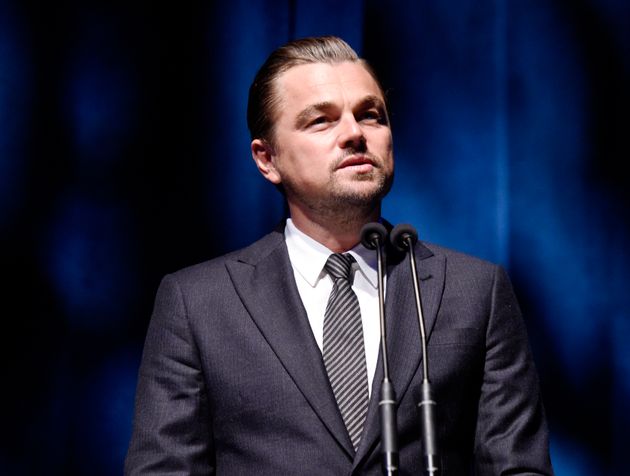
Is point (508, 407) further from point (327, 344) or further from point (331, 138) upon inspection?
point (331, 138)

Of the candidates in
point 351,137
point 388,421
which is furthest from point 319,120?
point 388,421

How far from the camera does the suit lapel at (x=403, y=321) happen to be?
1793 millimetres

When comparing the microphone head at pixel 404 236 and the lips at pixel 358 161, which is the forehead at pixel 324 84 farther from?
the microphone head at pixel 404 236

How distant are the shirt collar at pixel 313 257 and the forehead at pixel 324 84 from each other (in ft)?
1.06

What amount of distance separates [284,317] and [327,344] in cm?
11

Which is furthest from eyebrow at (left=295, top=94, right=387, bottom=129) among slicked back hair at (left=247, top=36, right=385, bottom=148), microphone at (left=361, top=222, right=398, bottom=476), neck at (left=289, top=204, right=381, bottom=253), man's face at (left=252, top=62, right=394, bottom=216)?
microphone at (left=361, top=222, right=398, bottom=476)

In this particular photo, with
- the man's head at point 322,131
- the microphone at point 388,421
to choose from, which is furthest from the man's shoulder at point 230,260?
the microphone at point 388,421

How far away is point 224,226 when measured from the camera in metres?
2.53

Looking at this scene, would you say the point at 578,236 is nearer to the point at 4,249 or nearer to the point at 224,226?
the point at 224,226

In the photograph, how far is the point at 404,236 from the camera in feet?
5.27

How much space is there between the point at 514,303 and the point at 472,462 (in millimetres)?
385

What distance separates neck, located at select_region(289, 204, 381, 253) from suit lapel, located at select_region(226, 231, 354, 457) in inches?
3.2

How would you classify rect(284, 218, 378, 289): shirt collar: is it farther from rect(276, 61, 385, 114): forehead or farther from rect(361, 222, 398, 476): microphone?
rect(361, 222, 398, 476): microphone

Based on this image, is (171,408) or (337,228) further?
(337,228)
